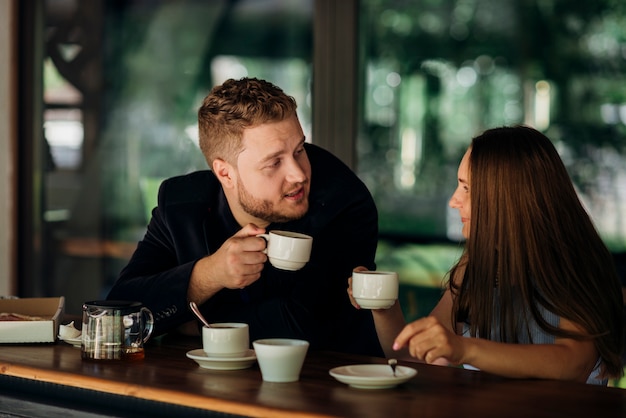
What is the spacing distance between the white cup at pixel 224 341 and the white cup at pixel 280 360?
0.15 meters

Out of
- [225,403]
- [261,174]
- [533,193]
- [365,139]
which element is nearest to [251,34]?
[365,139]

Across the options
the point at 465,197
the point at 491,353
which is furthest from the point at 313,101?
the point at 491,353

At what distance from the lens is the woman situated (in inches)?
83.4

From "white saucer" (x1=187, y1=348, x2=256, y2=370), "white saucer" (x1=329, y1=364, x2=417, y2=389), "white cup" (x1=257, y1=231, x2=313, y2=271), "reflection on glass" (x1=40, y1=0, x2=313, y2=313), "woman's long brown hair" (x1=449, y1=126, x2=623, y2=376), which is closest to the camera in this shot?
"white saucer" (x1=329, y1=364, x2=417, y2=389)

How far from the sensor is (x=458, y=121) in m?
4.35

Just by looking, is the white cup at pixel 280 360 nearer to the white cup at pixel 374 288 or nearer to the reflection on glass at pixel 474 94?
the white cup at pixel 374 288

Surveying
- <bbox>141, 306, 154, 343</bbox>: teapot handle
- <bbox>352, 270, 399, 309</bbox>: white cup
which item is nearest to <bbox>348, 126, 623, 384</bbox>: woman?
<bbox>352, 270, 399, 309</bbox>: white cup

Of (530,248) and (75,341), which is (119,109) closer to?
(75,341)

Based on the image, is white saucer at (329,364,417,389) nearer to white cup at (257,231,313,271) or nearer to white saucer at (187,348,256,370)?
white saucer at (187,348,256,370)

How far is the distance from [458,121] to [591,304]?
2.30 meters

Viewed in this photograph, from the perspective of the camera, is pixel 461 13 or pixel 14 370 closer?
pixel 14 370

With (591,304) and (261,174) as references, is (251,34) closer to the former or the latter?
(261,174)

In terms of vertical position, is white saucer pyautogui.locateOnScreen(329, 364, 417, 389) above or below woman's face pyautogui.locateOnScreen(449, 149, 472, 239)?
below

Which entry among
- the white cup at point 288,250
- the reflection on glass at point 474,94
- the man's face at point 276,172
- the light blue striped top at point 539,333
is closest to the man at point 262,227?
the man's face at point 276,172
